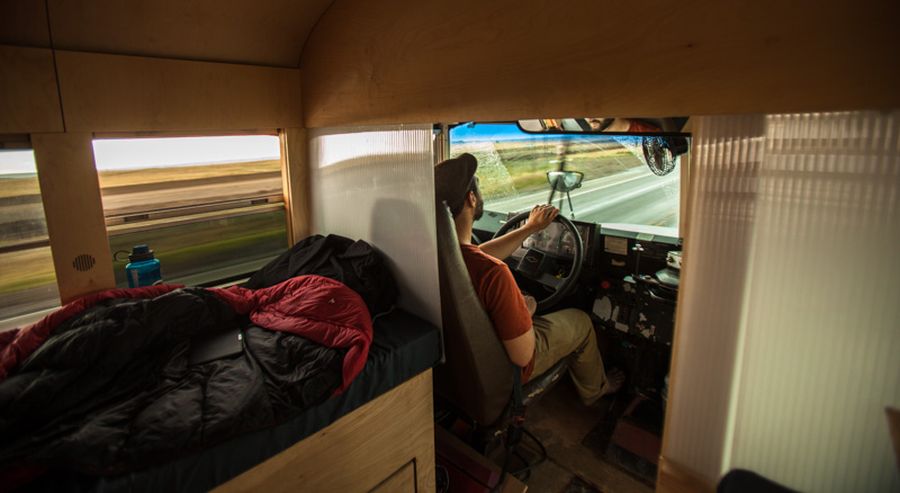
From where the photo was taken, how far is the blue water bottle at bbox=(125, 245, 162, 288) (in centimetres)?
215

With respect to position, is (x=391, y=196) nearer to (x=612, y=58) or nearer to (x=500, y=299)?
(x=500, y=299)

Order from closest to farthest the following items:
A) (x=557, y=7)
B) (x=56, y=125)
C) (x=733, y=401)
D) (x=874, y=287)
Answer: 1. (x=874, y=287)
2. (x=733, y=401)
3. (x=557, y=7)
4. (x=56, y=125)

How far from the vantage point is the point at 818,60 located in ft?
2.91

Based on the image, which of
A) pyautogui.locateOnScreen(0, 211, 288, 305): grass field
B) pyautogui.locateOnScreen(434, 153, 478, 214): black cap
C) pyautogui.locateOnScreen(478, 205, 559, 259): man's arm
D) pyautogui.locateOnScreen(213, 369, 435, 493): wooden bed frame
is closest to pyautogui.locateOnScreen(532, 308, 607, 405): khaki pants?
pyautogui.locateOnScreen(478, 205, 559, 259): man's arm

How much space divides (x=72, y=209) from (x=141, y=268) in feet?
1.18

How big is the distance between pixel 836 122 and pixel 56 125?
2.52 metres

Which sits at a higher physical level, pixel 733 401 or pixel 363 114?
pixel 363 114

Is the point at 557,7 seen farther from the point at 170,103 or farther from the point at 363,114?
the point at 170,103

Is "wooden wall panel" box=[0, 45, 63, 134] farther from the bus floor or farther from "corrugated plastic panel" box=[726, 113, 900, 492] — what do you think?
the bus floor

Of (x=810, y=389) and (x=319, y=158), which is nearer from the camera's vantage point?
(x=810, y=389)

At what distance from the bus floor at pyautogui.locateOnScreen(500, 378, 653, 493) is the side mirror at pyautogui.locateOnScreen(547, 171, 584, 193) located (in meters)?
1.35

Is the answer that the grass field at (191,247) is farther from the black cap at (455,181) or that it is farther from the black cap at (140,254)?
the black cap at (455,181)

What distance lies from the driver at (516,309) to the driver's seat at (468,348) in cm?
7

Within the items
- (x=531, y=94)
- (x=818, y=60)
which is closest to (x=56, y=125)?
(x=531, y=94)
